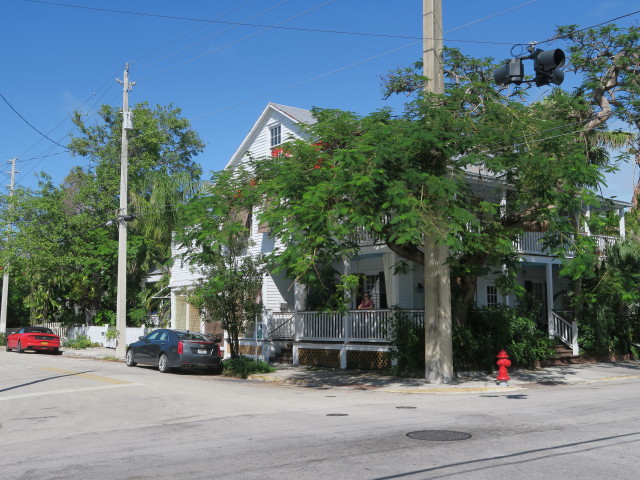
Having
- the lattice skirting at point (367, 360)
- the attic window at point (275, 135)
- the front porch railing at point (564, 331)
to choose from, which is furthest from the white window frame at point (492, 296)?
the attic window at point (275, 135)

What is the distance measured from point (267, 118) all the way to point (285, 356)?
34.2ft

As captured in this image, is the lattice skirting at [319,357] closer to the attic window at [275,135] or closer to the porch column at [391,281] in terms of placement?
the porch column at [391,281]

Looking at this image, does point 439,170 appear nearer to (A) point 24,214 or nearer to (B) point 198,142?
(A) point 24,214

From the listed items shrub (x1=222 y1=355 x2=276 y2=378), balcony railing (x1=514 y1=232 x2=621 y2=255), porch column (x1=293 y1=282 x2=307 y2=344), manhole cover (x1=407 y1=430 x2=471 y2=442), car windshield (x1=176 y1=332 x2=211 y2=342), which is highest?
balcony railing (x1=514 y1=232 x2=621 y2=255)

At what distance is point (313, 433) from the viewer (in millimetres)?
9609

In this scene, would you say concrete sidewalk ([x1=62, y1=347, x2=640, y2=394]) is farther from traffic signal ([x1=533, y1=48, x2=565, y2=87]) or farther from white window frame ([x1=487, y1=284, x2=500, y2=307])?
traffic signal ([x1=533, y1=48, x2=565, y2=87])

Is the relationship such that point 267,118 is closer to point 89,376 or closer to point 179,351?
point 179,351

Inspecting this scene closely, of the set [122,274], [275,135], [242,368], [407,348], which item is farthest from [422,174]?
[122,274]

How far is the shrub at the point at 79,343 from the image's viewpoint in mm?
36000

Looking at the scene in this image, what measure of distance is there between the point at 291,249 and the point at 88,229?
84.3 ft

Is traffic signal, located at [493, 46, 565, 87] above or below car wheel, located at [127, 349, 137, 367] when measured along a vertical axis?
above

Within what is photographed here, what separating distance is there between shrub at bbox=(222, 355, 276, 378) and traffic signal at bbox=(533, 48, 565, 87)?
13.4m

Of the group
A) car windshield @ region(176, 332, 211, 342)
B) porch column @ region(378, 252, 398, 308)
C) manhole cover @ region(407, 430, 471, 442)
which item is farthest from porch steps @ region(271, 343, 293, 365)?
manhole cover @ region(407, 430, 471, 442)

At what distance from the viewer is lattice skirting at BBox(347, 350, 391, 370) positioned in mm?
20984
